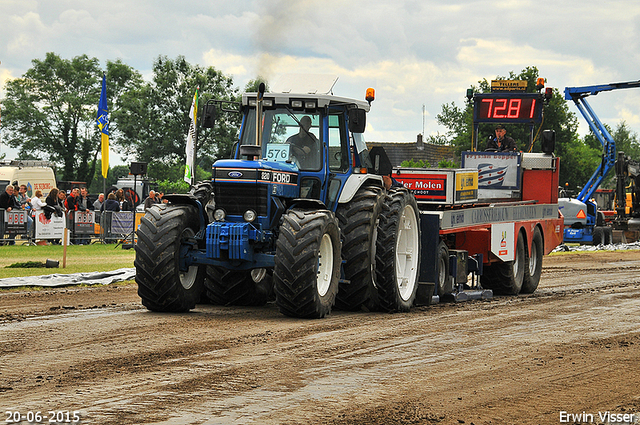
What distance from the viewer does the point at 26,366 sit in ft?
21.8

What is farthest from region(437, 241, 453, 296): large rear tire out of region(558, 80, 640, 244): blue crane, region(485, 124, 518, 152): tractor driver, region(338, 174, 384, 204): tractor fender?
region(558, 80, 640, 244): blue crane

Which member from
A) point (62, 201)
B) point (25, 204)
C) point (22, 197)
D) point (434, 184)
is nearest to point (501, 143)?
point (434, 184)

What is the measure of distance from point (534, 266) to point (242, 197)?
25.2ft

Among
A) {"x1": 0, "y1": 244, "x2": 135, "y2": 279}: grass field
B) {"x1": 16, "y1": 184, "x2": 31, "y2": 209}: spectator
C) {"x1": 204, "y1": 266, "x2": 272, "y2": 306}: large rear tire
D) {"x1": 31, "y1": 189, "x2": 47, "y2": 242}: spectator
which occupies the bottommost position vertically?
{"x1": 0, "y1": 244, "x2": 135, "y2": 279}: grass field

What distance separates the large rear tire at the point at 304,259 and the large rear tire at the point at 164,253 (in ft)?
3.90

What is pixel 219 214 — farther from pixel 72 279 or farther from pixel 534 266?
pixel 534 266

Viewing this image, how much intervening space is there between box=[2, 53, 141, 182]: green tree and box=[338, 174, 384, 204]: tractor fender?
5729 cm

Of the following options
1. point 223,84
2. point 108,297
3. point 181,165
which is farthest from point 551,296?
point 181,165

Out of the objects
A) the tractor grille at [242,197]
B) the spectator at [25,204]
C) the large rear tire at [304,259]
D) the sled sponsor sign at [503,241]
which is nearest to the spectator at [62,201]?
the spectator at [25,204]

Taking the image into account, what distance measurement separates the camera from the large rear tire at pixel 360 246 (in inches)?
403

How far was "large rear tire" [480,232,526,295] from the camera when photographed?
14.7 m

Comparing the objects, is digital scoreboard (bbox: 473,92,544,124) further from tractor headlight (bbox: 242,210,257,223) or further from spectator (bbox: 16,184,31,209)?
spectator (bbox: 16,184,31,209)

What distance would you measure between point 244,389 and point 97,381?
1.06m

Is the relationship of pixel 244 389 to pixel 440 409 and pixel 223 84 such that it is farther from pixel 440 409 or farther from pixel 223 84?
pixel 223 84
